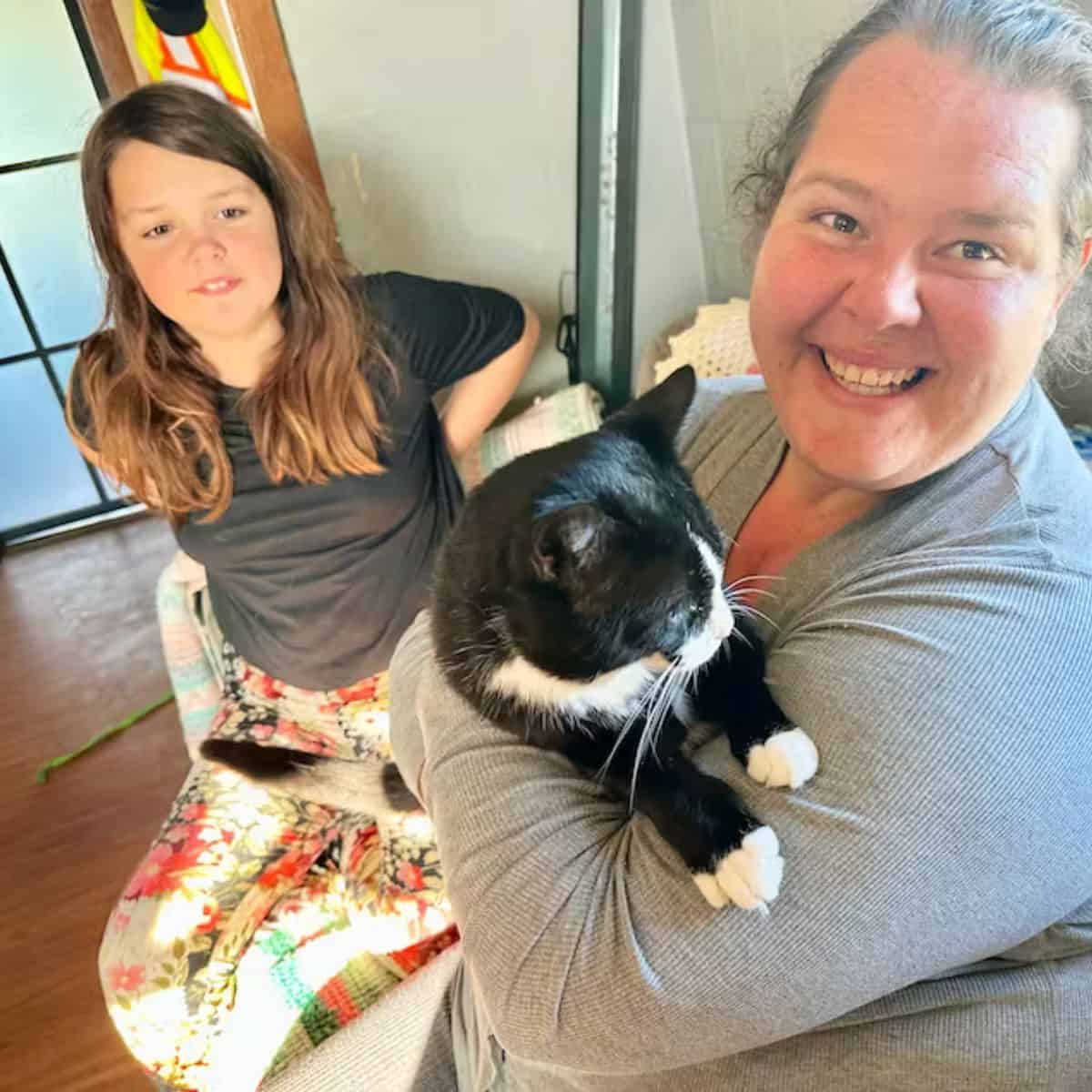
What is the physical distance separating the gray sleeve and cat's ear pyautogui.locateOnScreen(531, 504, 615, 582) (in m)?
0.20

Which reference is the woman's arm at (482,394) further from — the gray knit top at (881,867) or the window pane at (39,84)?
the window pane at (39,84)

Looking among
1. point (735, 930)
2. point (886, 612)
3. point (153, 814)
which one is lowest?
point (153, 814)

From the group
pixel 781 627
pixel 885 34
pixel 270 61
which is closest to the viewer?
pixel 885 34

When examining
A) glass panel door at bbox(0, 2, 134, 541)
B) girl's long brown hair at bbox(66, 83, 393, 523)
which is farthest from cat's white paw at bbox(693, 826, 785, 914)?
glass panel door at bbox(0, 2, 134, 541)

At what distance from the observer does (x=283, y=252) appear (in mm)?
1483

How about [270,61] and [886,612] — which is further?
[270,61]

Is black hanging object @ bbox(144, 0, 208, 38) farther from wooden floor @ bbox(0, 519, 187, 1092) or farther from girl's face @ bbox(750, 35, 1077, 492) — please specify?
wooden floor @ bbox(0, 519, 187, 1092)

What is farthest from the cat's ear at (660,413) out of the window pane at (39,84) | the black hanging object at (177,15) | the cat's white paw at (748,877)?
the window pane at (39,84)

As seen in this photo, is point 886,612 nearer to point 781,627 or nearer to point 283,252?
point 781,627

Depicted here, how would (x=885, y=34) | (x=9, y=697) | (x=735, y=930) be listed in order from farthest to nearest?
(x=9, y=697) < (x=885, y=34) < (x=735, y=930)

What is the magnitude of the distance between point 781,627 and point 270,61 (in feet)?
4.77

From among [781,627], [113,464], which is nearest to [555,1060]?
[781,627]

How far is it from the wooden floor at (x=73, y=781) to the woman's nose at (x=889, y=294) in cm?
178

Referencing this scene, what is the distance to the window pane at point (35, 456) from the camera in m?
3.14
